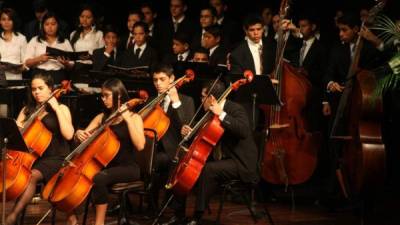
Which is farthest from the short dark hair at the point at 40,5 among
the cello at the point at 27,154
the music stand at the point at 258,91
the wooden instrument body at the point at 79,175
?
the wooden instrument body at the point at 79,175

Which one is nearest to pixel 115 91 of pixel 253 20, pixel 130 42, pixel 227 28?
pixel 253 20

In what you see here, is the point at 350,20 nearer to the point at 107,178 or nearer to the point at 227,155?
the point at 227,155

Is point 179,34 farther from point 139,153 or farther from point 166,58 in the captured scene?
point 139,153

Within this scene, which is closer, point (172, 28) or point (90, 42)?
point (172, 28)

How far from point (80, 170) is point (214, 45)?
2.71 meters

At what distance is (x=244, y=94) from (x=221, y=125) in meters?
0.80

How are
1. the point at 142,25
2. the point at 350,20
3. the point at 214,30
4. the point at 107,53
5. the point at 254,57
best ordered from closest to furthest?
the point at 350,20 < the point at 254,57 < the point at 214,30 < the point at 142,25 < the point at 107,53

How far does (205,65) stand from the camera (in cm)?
727

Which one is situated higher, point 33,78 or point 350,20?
point 350,20

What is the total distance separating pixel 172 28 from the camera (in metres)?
8.70

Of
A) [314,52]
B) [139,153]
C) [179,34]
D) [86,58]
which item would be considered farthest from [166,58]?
[139,153]

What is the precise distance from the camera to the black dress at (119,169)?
19.5 feet

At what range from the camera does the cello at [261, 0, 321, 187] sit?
6.93 metres

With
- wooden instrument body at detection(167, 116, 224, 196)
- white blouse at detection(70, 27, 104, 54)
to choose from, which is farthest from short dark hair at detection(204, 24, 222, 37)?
wooden instrument body at detection(167, 116, 224, 196)
